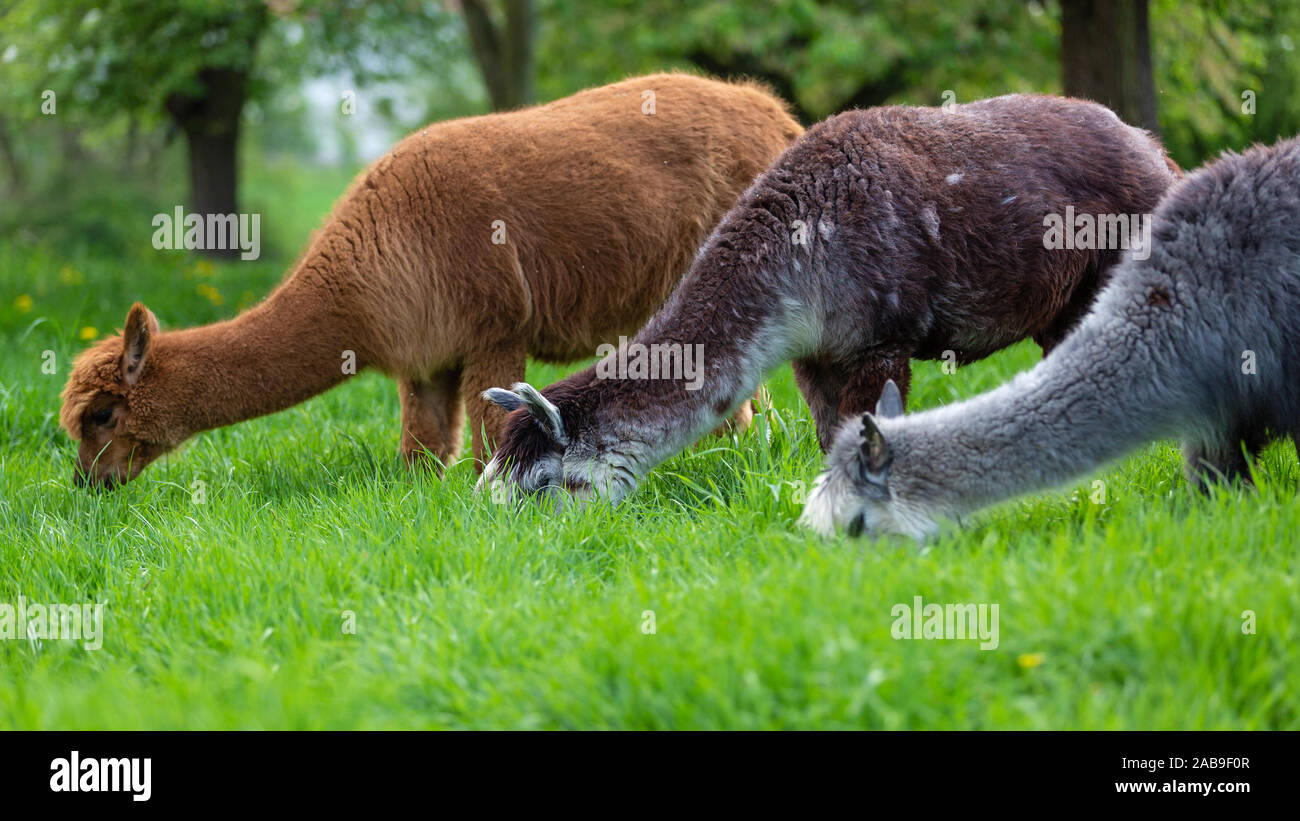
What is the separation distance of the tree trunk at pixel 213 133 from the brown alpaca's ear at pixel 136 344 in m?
7.59

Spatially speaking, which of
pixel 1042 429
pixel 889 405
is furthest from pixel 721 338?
pixel 1042 429

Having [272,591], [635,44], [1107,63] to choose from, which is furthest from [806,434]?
[635,44]

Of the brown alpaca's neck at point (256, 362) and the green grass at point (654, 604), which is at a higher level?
the brown alpaca's neck at point (256, 362)

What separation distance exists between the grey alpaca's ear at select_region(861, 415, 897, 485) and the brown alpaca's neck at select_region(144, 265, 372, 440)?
9.13 feet

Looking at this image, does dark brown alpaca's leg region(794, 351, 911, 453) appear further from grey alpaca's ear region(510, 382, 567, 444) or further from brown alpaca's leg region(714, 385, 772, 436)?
grey alpaca's ear region(510, 382, 567, 444)

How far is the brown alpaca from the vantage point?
5.41 metres

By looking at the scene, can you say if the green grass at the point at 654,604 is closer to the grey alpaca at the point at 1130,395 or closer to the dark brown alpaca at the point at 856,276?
the grey alpaca at the point at 1130,395

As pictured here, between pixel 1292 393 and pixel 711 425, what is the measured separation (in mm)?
1996

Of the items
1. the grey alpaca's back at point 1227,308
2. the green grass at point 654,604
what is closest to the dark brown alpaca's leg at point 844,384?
the green grass at point 654,604

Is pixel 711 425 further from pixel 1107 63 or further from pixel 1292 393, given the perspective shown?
pixel 1107 63

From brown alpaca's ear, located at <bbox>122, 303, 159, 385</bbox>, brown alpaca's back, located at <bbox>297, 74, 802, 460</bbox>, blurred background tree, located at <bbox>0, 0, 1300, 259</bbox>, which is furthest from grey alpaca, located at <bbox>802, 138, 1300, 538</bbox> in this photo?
blurred background tree, located at <bbox>0, 0, 1300, 259</bbox>

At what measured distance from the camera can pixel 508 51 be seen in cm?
1186

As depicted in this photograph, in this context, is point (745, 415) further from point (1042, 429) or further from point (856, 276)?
point (1042, 429)

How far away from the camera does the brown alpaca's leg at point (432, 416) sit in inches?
227
